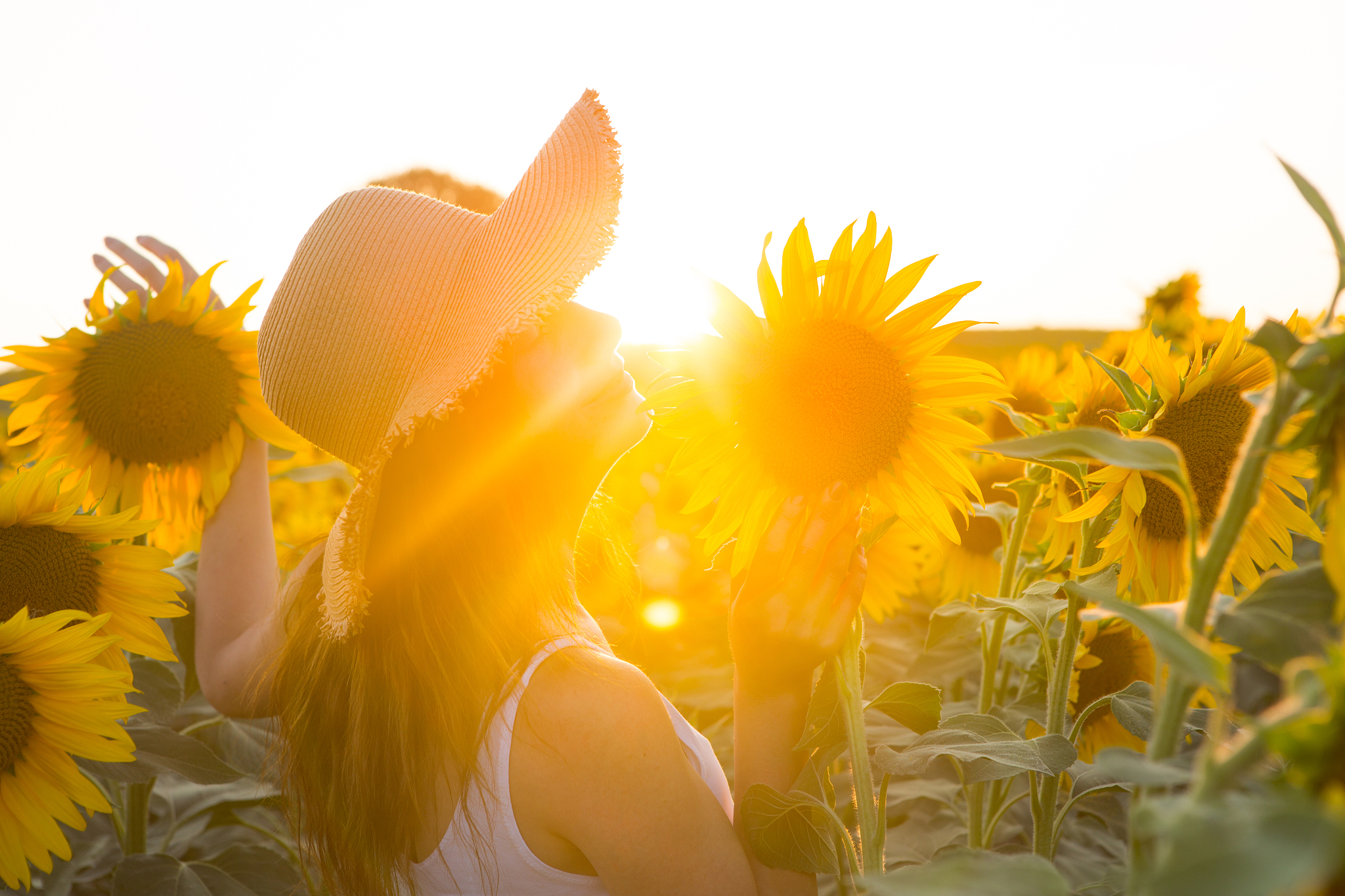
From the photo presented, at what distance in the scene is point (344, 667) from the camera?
5.29 feet

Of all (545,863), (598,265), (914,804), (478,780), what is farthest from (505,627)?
(914,804)

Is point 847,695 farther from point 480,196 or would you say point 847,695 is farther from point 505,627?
point 480,196

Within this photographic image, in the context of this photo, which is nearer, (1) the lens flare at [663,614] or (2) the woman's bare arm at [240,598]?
(2) the woman's bare arm at [240,598]

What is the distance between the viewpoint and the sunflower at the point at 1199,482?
1.20m

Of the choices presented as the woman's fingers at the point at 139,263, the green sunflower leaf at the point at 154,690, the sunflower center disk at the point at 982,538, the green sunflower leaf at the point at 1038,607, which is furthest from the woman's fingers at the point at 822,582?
the woman's fingers at the point at 139,263

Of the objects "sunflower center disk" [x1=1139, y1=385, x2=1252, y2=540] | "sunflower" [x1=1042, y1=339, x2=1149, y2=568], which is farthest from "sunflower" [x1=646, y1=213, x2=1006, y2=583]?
"sunflower" [x1=1042, y1=339, x2=1149, y2=568]

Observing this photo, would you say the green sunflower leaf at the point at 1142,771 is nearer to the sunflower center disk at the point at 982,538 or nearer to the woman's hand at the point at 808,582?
the woman's hand at the point at 808,582

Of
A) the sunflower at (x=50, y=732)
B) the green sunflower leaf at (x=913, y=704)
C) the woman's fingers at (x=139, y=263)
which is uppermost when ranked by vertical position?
the woman's fingers at (x=139, y=263)

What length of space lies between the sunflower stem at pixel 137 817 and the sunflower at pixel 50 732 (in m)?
0.48

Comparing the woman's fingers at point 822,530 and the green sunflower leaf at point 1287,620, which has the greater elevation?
the green sunflower leaf at point 1287,620

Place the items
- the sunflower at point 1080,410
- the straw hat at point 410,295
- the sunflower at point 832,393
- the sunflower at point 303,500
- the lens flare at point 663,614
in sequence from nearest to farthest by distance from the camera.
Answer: the sunflower at point 832,393 < the straw hat at point 410,295 < the sunflower at point 1080,410 < the lens flare at point 663,614 < the sunflower at point 303,500

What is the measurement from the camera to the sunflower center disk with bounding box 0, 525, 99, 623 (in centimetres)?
151

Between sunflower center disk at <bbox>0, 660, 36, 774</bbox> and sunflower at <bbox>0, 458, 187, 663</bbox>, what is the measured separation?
0.16m

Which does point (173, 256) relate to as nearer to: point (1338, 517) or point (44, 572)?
point (44, 572)
